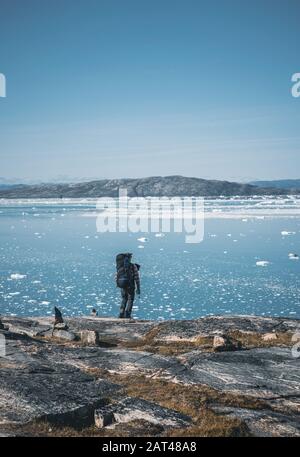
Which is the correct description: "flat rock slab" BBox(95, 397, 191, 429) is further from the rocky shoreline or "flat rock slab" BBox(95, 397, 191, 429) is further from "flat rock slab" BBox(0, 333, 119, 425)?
"flat rock slab" BBox(0, 333, 119, 425)

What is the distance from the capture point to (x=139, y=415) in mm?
7438

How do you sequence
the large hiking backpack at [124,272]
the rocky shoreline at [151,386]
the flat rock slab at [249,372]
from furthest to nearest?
the large hiking backpack at [124,272], the flat rock slab at [249,372], the rocky shoreline at [151,386]

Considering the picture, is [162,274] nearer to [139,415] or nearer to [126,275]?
[126,275]

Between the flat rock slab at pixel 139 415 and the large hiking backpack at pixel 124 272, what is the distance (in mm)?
9181

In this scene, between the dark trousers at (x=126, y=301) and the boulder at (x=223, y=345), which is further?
the dark trousers at (x=126, y=301)

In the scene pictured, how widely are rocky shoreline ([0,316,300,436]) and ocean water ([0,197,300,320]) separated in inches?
417

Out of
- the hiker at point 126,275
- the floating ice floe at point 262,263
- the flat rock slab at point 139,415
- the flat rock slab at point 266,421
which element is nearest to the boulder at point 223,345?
the flat rock slab at point 266,421

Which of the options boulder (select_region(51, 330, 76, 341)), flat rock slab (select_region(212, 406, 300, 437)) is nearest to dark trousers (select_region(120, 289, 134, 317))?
boulder (select_region(51, 330, 76, 341))

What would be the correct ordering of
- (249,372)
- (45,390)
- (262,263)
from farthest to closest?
(262,263) < (249,372) < (45,390)

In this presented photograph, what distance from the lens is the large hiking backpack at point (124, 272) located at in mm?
16938

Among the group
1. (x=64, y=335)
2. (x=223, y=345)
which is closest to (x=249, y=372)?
(x=223, y=345)

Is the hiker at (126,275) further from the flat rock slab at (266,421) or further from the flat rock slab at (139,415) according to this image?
the flat rock slab at (266,421)

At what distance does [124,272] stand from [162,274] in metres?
15.3
